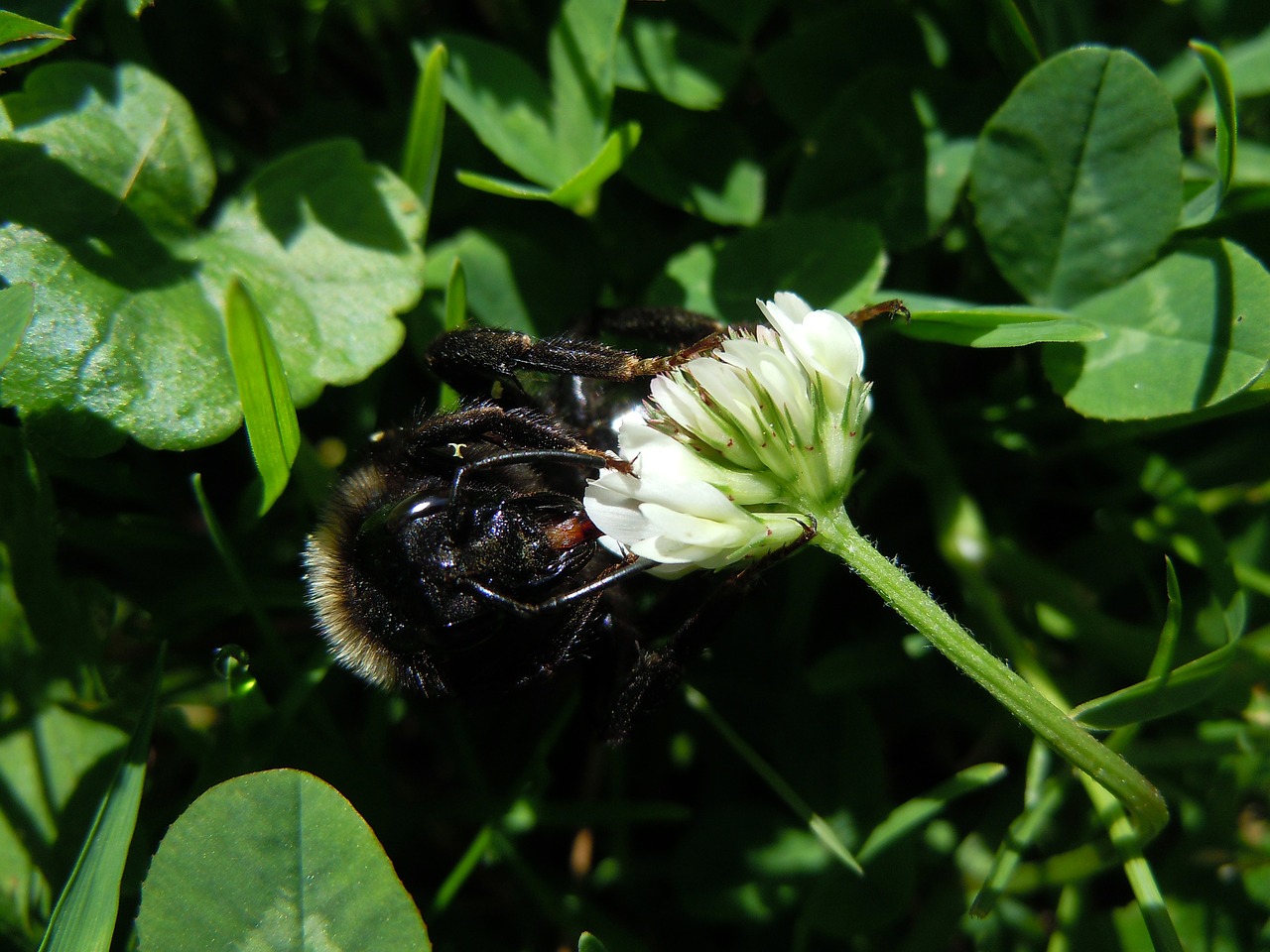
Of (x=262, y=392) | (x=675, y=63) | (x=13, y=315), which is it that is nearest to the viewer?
(x=13, y=315)

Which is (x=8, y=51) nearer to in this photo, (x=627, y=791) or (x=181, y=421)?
(x=181, y=421)

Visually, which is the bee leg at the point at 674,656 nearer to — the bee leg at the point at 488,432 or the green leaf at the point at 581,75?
the bee leg at the point at 488,432

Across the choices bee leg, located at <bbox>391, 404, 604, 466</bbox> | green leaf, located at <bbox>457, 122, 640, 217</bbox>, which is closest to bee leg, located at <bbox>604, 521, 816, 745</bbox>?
bee leg, located at <bbox>391, 404, 604, 466</bbox>

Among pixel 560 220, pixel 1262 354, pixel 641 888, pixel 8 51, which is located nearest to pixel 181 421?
pixel 8 51

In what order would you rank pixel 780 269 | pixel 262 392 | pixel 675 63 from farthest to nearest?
pixel 675 63, pixel 780 269, pixel 262 392

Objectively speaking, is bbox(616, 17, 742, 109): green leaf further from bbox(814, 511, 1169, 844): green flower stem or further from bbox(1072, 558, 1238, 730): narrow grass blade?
bbox(1072, 558, 1238, 730): narrow grass blade

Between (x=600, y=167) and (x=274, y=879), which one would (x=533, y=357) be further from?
(x=274, y=879)

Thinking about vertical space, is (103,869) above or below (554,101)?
below

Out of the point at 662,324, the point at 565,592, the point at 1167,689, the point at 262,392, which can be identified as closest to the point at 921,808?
the point at 1167,689
